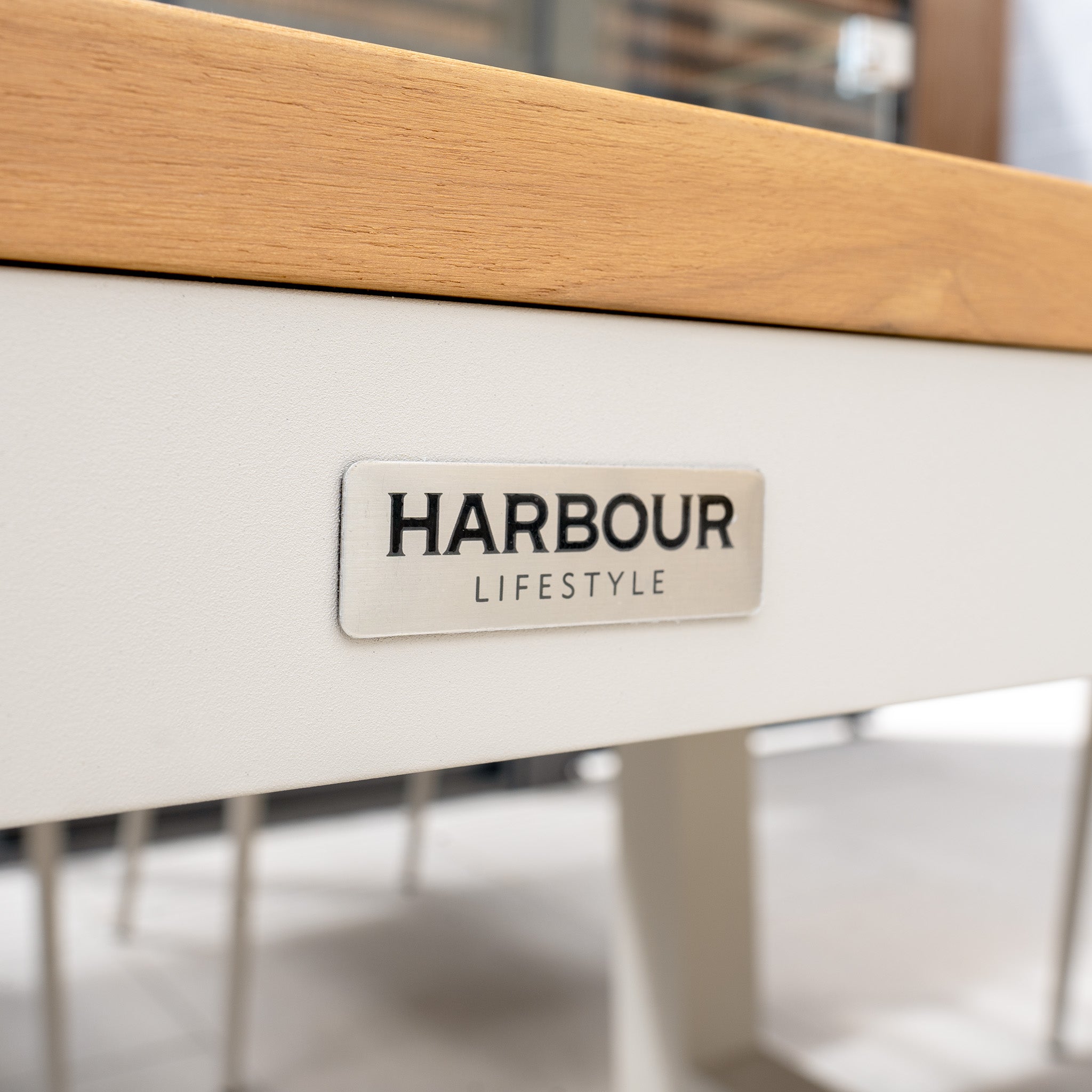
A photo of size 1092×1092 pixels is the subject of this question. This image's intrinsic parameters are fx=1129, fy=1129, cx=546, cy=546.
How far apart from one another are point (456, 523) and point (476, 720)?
5 cm

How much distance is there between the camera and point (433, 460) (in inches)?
9.7

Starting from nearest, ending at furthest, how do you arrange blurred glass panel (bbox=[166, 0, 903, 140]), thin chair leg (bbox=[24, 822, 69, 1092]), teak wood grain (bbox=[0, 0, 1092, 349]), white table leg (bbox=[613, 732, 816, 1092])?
teak wood grain (bbox=[0, 0, 1092, 349]) < white table leg (bbox=[613, 732, 816, 1092]) < thin chair leg (bbox=[24, 822, 69, 1092]) < blurred glass panel (bbox=[166, 0, 903, 140])

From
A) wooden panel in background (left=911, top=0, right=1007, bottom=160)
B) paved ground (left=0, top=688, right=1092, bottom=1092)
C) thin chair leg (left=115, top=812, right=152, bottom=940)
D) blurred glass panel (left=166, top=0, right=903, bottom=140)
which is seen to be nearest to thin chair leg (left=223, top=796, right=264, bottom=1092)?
paved ground (left=0, top=688, right=1092, bottom=1092)

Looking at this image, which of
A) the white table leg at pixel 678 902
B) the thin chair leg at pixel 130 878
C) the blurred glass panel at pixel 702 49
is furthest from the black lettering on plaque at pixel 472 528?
the blurred glass panel at pixel 702 49

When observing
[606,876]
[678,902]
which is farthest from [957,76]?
[678,902]

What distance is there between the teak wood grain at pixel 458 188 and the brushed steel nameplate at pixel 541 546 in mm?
41

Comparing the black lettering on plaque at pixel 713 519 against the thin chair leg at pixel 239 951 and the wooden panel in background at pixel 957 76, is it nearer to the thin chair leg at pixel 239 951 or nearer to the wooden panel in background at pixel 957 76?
the thin chair leg at pixel 239 951

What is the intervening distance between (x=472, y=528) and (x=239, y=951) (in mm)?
924

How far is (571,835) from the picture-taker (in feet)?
6.20

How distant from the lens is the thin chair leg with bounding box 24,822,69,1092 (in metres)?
0.92

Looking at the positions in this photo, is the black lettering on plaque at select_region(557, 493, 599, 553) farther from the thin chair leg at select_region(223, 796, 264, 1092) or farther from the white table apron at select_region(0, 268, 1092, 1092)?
the thin chair leg at select_region(223, 796, 264, 1092)

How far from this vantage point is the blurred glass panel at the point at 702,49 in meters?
2.04

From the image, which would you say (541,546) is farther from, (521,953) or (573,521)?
(521,953)

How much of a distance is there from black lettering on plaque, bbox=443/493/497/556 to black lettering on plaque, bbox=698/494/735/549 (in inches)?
2.3
